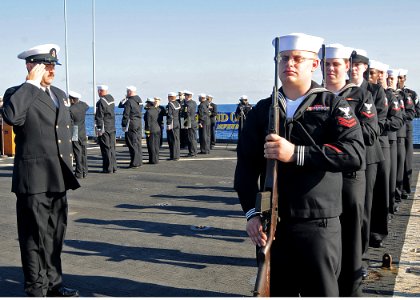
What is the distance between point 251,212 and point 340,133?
70 centimetres

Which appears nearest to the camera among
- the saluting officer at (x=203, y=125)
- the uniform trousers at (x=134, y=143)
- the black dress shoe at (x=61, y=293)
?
the black dress shoe at (x=61, y=293)

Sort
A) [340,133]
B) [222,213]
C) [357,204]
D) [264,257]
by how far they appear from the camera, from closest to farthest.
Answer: [264,257]
[340,133]
[357,204]
[222,213]

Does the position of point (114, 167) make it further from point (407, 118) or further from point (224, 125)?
point (224, 125)

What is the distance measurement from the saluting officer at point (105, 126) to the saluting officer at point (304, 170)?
11079 mm

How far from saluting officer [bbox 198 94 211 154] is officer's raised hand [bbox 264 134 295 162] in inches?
664

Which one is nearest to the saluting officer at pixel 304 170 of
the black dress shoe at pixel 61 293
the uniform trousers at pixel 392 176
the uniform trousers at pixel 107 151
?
the black dress shoe at pixel 61 293

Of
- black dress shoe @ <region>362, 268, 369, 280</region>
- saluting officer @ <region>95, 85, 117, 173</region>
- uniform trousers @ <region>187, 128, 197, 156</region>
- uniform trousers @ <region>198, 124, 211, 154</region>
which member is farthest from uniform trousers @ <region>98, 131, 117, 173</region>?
black dress shoe @ <region>362, 268, 369, 280</region>

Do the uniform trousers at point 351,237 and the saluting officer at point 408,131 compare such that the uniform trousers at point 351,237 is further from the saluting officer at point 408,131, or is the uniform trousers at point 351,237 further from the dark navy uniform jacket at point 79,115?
the dark navy uniform jacket at point 79,115

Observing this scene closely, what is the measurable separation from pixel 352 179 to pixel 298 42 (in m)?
1.92

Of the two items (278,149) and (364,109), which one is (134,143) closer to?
(364,109)

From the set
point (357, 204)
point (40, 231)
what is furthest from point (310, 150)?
point (40, 231)

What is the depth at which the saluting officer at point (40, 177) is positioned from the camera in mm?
4734

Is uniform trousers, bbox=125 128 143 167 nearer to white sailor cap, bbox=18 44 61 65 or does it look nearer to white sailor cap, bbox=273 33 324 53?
white sailor cap, bbox=18 44 61 65

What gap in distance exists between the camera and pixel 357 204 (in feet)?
15.2
